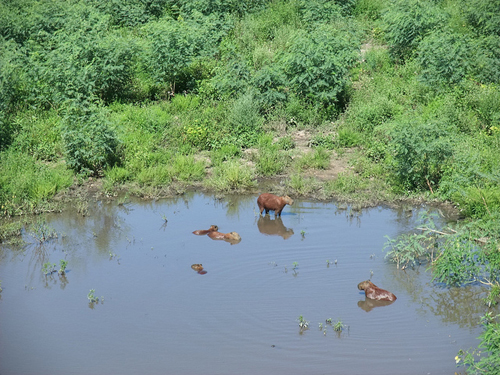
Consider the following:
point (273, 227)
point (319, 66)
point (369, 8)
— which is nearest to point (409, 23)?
point (319, 66)

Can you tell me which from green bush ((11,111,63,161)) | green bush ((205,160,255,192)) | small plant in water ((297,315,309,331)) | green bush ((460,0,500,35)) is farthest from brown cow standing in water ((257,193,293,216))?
green bush ((460,0,500,35))

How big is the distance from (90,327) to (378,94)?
10.1 metres

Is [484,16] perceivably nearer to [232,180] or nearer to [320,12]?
[320,12]

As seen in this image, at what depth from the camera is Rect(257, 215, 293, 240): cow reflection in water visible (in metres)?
11.0

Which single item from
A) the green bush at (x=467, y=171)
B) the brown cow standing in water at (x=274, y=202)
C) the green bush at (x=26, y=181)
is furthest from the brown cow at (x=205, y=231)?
the green bush at (x=467, y=171)

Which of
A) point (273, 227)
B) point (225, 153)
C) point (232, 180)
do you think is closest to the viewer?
point (273, 227)

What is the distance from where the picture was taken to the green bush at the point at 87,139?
13055mm

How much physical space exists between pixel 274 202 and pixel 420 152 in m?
2.95

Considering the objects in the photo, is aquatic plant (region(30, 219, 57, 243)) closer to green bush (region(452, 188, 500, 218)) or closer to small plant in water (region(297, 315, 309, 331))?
small plant in water (region(297, 315, 309, 331))

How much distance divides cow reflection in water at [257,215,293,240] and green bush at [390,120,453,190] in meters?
2.77

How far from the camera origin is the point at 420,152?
11.9 metres

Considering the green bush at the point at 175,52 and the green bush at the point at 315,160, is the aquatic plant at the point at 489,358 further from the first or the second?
the green bush at the point at 175,52

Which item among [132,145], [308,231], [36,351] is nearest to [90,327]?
[36,351]

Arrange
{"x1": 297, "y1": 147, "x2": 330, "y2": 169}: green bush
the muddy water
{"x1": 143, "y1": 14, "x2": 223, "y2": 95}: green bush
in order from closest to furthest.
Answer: the muddy water
{"x1": 297, "y1": 147, "x2": 330, "y2": 169}: green bush
{"x1": 143, "y1": 14, "x2": 223, "y2": 95}: green bush
